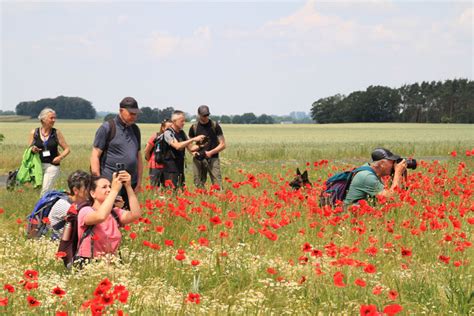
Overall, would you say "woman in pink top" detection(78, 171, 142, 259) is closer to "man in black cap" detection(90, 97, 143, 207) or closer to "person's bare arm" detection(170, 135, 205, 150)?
"man in black cap" detection(90, 97, 143, 207)

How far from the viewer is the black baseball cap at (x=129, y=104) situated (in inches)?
274

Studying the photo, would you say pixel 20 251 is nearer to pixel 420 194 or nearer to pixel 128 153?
pixel 128 153

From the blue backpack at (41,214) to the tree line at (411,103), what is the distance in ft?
274

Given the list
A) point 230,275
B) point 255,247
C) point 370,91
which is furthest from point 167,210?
point 370,91

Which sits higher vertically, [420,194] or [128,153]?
[128,153]

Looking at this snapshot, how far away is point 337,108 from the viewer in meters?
106

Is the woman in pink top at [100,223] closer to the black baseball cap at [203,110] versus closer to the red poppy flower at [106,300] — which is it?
the red poppy flower at [106,300]

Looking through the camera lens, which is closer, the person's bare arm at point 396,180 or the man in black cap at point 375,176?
the person's bare arm at point 396,180

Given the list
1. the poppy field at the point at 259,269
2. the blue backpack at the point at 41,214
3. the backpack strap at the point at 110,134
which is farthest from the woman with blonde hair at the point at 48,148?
the backpack strap at the point at 110,134

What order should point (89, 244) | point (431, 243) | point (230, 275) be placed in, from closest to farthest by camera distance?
point (230, 275), point (89, 244), point (431, 243)

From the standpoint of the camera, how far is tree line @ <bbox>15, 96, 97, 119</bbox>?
367 feet

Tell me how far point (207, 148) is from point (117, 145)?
341 cm

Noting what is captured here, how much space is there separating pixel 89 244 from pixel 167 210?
1813 mm

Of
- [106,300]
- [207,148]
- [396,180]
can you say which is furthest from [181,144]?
[106,300]
